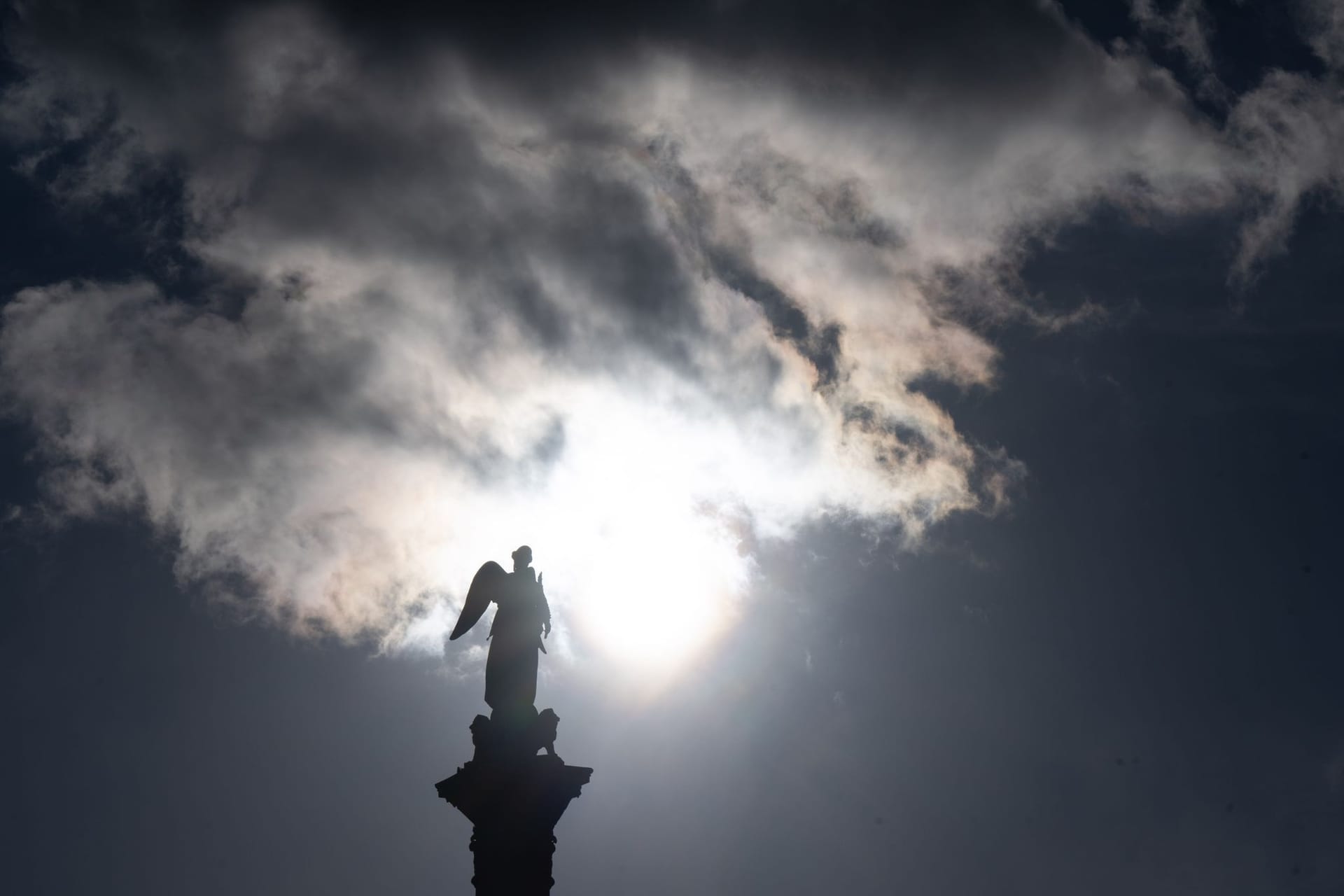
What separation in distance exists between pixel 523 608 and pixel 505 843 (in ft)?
13.2

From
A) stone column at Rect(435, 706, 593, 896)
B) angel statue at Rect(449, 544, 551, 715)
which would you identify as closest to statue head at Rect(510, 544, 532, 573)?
angel statue at Rect(449, 544, 551, 715)

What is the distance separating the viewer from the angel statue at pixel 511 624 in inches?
679

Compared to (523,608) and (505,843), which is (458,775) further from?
(523,608)

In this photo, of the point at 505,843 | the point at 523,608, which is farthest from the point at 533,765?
the point at 523,608

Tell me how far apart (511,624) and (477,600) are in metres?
0.89

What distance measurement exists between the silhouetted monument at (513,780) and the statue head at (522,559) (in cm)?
89

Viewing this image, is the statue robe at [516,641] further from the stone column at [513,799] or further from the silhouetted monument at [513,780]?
the stone column at [513,799]

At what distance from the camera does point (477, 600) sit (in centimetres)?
1828

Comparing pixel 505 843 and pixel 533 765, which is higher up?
pixel 533 765

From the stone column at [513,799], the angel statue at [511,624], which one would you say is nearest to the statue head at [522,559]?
the angel statue at [511,624]

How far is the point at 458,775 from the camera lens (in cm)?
1623

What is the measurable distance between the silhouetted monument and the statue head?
0.89 meters

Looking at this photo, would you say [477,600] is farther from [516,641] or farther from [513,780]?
[513,780]

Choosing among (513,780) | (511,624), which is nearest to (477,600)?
(511,624)
